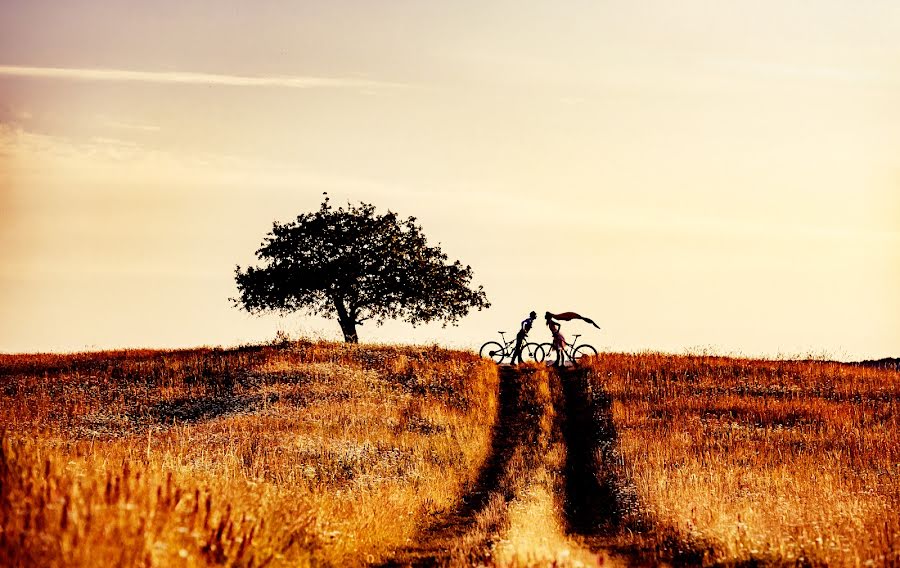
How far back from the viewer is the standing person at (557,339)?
1601 inches

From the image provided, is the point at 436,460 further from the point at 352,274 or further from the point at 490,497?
the point at 352,274

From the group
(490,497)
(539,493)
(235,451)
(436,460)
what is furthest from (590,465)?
(235,451)

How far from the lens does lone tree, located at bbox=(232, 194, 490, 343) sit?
164 ft

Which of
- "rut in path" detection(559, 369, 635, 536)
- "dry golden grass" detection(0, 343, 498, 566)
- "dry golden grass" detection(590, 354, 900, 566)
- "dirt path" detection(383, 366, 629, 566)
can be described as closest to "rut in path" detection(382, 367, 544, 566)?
"dirt path" detection(383, 366, 629, 566)

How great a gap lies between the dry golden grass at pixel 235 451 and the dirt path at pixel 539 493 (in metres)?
0.68

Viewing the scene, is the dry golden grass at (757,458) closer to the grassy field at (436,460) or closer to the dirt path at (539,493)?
the grassy field at (436,460)

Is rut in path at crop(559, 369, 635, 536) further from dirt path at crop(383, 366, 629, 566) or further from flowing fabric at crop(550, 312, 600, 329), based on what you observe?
flowing fabric at crop(550, 312, 600, 329)

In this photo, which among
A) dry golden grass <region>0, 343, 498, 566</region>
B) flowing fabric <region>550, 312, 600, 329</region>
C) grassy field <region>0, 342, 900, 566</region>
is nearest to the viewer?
dry golden grass <region>0, 343, 498, 566</region>

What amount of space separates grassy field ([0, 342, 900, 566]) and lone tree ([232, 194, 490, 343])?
8469mm

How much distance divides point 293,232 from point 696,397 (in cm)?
2507

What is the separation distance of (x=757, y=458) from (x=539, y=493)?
6.96m

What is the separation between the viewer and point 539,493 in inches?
834

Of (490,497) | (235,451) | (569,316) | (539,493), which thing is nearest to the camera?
(490,497)

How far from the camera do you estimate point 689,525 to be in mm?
16391
